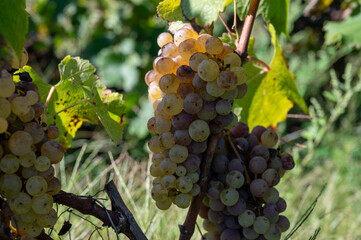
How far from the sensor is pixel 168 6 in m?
0.56

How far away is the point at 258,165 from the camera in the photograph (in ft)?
1.84

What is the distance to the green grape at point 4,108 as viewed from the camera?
40 centimetres

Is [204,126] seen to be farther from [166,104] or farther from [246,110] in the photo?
[246,110]

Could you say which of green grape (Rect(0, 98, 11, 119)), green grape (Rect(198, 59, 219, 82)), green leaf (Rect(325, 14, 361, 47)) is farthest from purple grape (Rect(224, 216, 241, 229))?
green leaf (Rect(325, 14, 361, 47))

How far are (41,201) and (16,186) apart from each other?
0.10 feet

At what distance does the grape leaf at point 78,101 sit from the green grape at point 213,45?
0.19m

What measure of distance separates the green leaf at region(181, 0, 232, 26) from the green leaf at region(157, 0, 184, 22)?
0.27 feet

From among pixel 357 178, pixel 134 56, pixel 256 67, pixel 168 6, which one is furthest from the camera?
pixel 134 56

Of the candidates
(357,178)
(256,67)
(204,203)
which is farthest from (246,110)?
(357,178)

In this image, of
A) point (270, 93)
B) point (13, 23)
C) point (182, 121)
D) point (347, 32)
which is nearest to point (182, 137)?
point (182, 121)

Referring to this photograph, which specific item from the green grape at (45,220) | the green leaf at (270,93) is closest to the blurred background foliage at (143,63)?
the green leaf at (270,93)

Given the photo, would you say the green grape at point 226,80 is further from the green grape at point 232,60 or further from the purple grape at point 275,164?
the purple grape at point 275,164

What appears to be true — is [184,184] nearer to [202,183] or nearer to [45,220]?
[202,183]

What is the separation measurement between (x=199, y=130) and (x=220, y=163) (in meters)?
0.09
